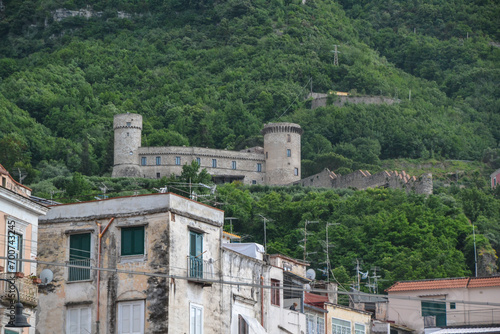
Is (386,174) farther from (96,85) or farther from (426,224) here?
(96,85)

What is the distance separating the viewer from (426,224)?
86312 mm

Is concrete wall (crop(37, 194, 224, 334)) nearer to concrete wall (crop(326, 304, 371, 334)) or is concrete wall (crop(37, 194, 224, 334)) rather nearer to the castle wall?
concrete wall (crop(326, 304, 371, 334))

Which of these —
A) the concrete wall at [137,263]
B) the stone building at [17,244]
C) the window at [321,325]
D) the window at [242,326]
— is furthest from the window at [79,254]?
the window at [321,325]

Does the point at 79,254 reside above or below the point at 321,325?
above

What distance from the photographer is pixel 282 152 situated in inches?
5571

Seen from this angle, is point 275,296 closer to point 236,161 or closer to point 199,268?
point 199,268

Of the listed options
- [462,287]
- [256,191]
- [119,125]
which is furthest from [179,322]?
[119,125]

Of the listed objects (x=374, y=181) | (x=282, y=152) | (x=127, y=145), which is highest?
(x=282, y=152)

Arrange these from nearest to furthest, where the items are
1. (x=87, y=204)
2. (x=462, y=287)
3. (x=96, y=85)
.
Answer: (x=87, y=204), (x=462, y=287), (x=96, y=85)

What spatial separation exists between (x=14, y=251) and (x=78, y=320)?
4200 millimetres

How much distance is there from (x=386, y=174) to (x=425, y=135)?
44873 millimetres

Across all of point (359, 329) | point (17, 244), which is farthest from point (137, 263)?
point (359, 329)

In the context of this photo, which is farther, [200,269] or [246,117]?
[246,117]

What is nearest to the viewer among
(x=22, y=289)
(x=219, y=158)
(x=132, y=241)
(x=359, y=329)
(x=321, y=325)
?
(x=22, y=289)
